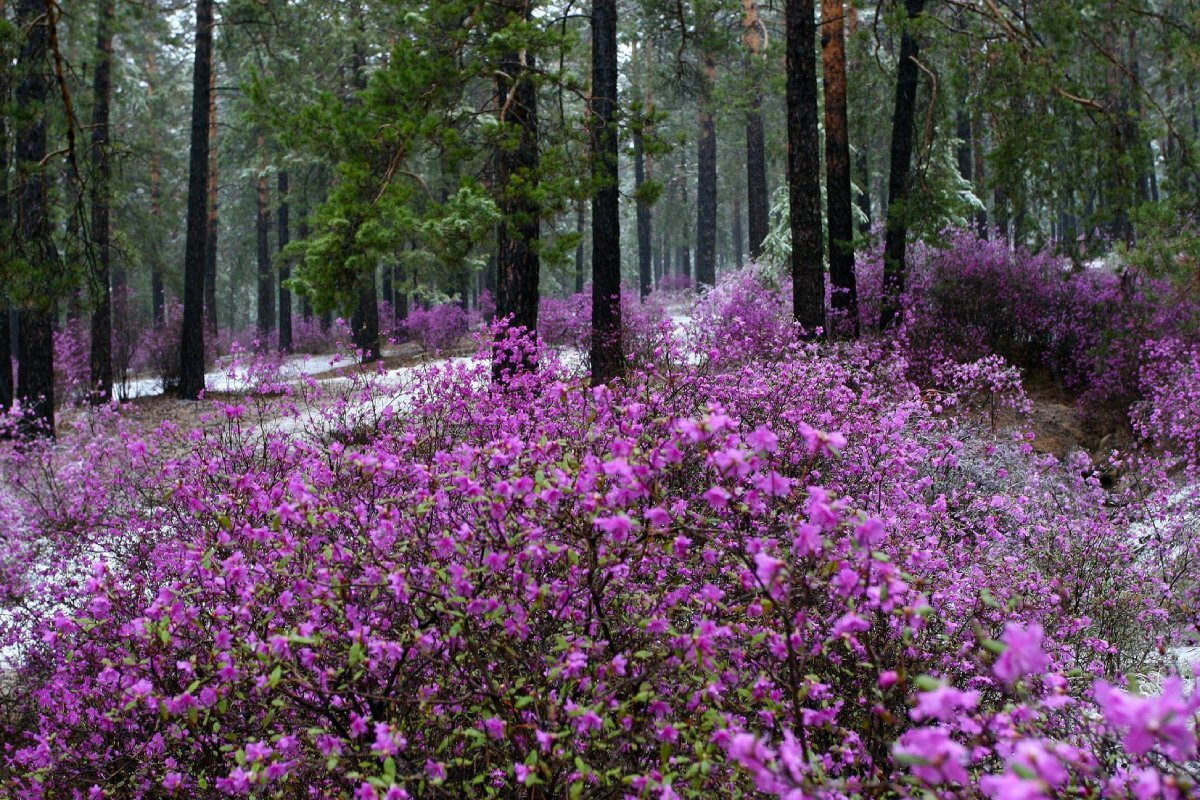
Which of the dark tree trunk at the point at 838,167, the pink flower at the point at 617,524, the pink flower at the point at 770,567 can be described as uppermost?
the dark tree trunk at the point at 838,167

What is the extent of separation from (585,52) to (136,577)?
25.1m

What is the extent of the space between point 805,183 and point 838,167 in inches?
61.6

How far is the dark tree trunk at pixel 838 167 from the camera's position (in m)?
10.3

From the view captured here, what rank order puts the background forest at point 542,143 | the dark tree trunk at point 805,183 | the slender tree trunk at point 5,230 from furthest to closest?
the dark tree trunk at point 805,183, the background forest at point 542,143, the slender tree trunk at point 5,230

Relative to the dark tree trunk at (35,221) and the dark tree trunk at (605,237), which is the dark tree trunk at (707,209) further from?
the dark tree trunk at (35,221)

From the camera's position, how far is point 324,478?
11.8ft

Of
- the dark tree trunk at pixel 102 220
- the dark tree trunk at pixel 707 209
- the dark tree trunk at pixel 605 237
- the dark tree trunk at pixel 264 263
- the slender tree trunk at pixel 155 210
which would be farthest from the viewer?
the dark tree trunk at pixel 264 263

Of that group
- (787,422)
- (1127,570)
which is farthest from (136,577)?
(1127,570)

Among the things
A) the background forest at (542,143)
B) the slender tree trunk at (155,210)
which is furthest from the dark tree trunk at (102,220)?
the slender tree trunk at (155,210)

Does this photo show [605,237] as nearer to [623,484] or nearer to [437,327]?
[623,484]

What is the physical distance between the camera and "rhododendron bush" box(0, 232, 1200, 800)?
6.64ft

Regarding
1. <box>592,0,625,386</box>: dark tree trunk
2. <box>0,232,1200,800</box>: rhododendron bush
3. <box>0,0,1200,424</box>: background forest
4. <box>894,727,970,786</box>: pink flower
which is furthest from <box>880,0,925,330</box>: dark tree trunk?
<box>894,727,970,786</box>: pink flower

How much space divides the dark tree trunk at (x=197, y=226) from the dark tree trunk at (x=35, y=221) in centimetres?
274

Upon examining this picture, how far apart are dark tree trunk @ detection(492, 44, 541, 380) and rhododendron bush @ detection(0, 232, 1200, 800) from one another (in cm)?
359
